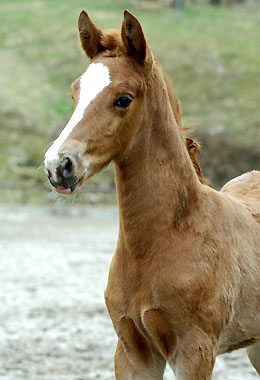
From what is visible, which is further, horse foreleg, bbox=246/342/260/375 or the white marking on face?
horse foreleg, bbox=246/342/260/375

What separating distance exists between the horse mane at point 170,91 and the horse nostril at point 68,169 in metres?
0.71

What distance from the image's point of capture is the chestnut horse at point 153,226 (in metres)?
3.63

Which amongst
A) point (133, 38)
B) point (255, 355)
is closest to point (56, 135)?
point (255, 355)

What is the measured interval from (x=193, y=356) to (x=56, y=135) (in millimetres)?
24578

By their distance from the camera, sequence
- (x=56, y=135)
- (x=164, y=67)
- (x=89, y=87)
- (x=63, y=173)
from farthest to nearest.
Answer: (x=164, y=67) < (x=56, y=135) < (x=89, y=87) < (x=63, y=173)

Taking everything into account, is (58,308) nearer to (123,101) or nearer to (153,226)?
(153,226)

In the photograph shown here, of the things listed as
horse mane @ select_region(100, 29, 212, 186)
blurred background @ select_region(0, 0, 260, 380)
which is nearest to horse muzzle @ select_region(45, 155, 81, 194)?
blurred background @ select_region(0, 0, 260, 380)

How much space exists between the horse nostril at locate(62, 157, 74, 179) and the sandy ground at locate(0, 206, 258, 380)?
3588 millimetres

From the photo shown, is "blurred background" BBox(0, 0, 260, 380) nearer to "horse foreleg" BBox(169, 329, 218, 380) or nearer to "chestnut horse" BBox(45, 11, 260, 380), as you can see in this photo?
"chestnut horse" BBox(45, 11, 260, 380)

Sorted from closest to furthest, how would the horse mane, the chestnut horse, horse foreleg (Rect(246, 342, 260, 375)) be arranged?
the chestnut horse
the horse mane
horse foreleg (Rect(246, 342, 260, 375))

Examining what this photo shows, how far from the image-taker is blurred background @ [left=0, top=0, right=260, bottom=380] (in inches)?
303

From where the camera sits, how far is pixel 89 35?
3.87m

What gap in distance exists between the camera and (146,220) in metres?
3.89

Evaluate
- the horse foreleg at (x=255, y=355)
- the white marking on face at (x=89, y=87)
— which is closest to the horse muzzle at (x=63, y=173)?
the white marking on face at (x=89, y=87)
